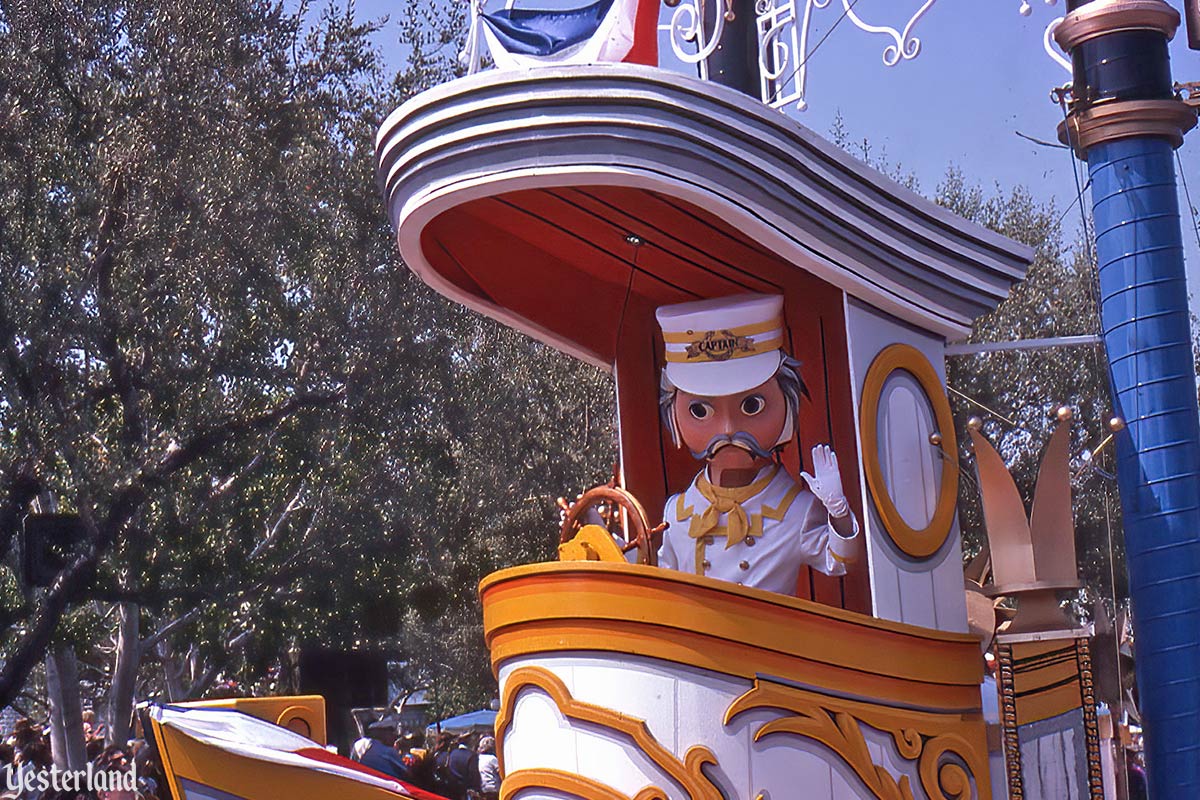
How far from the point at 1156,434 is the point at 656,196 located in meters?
2.12

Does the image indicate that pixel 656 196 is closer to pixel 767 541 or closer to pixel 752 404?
pixel 752 404

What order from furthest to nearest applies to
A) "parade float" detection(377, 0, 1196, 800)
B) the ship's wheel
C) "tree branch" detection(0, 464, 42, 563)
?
"tree branch" detection(0, 464, 42, 563), the ship's wheel, "parade float" detection(377, 0, 1196, 800)

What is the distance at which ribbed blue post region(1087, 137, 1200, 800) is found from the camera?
534 centimetres

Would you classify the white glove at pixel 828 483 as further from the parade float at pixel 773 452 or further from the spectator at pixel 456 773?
the spectator at pixel 456 773

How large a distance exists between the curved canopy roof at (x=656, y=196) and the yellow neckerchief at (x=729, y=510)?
0.91 metres

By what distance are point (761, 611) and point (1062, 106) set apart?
8.80ft

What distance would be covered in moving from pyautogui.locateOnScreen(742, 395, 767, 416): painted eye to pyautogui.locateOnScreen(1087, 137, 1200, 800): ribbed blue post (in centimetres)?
139

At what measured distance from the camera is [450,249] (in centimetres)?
598

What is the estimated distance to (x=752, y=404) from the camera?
19.1 ft

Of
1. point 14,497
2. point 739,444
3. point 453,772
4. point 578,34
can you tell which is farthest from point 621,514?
point 14,497

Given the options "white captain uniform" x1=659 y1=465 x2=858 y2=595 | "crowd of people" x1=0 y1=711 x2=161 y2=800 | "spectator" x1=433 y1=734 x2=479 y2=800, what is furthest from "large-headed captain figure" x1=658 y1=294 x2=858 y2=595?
"spectator" x1=433 y1=734 x2=479 y2=800

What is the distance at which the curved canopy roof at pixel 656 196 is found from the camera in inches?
184

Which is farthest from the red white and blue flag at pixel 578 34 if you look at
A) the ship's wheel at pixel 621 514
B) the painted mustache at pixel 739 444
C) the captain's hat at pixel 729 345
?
the ship's wheel at pixel 621 514

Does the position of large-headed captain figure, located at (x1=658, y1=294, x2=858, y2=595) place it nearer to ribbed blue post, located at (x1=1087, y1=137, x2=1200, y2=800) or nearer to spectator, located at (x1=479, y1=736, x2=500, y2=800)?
ribbed blue post, located at (x1=1087, y1=137, x2=1200, y2=800)
